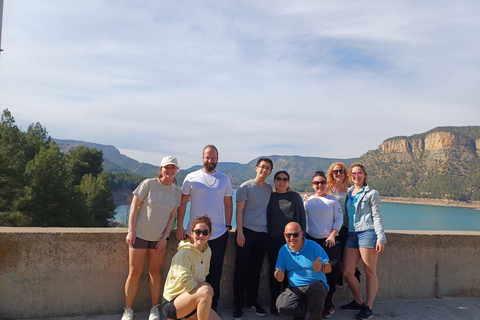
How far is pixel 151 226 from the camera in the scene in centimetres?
350

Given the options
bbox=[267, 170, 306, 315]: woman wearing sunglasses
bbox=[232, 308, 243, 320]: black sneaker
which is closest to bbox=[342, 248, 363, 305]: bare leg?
bbox=[267, 170, 306, 315]: woman wearing sunglasses

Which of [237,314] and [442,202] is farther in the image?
[442,202]

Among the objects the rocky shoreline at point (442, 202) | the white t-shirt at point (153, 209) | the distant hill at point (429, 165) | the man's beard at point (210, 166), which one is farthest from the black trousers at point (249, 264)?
the rocky shoreline at point (442, 202)

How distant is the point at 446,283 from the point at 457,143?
147 m

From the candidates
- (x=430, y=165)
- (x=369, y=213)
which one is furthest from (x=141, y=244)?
(x=430, y=165)

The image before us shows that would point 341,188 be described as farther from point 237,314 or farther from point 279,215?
point 237,314

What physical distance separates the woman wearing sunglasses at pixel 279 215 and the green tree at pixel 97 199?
36692mm

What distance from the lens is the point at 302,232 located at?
3.60m

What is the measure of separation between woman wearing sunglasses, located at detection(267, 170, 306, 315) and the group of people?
0.01 meters

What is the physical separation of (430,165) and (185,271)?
13255 centimetres

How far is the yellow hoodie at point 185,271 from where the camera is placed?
3.06m

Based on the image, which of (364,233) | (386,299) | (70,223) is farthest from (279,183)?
(70,223)

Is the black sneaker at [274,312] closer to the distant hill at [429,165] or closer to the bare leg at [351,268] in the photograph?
the bare leg at [351,268]

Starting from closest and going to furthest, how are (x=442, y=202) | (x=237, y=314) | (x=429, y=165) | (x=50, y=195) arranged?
(x=237, y=314)
(x=50, y=195)
(x=442, y=202)
(x=429, y=165)
